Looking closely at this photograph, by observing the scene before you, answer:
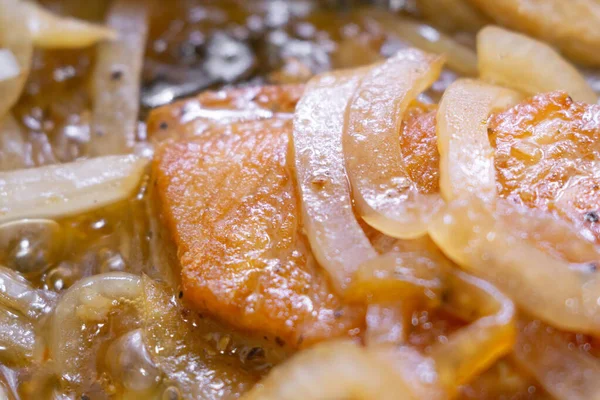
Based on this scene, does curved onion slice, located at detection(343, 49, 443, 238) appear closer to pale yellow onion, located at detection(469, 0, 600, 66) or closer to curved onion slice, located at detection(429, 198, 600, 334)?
curved onion slice, located at detection(429, 198, 600, 334)

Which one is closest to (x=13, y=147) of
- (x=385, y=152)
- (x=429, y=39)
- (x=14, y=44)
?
(x=14, y=44)

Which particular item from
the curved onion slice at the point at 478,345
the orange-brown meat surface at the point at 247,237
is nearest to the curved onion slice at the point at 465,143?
the curved onion slice at the point at 478,345

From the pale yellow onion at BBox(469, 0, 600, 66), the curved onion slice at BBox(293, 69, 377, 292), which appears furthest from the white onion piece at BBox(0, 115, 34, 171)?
the pale yellow onion at BBox(469, 0, 600, 66)

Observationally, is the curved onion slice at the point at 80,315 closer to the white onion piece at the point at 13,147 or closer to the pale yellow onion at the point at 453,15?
the white onion piece at the point at 13,147

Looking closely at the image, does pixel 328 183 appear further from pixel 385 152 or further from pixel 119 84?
pixel 119 84

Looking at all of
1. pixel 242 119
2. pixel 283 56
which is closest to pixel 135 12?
pixel 283 56

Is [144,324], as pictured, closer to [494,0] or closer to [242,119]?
[242,119]
